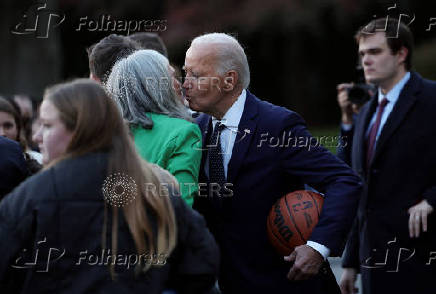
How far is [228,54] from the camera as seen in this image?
470 centimetres

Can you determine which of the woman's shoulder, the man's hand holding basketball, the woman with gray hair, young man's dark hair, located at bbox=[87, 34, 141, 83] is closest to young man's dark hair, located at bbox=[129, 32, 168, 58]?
young man's dark hair, located at bbox=[87, 34, 141, 83]

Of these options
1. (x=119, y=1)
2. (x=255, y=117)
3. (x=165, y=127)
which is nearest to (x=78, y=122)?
(x=165, y=127)

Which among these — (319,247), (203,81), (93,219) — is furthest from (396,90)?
(93,219)

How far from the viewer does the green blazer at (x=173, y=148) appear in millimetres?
4113

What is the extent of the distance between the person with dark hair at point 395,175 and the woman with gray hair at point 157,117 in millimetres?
1717

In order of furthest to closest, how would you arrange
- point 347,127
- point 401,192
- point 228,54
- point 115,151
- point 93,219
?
point 347,127, point 401,192, point 228,54, point 115,151, point 93,219

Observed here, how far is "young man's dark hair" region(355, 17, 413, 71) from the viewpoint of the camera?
5719 millimetres

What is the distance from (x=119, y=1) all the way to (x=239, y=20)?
266 cm

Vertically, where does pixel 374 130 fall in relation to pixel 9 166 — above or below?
above

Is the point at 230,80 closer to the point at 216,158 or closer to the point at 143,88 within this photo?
the point at 216,158

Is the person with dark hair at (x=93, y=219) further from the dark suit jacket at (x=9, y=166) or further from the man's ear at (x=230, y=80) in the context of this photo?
the man's ear at (x=230, y=80)

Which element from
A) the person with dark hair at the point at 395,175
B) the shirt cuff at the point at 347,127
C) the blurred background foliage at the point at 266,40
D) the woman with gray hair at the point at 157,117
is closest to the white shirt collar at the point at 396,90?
the person with dark hair at the point at 395,175

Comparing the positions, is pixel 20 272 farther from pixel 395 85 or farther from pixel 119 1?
pixel 119 1

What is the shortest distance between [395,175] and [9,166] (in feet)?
8.36
